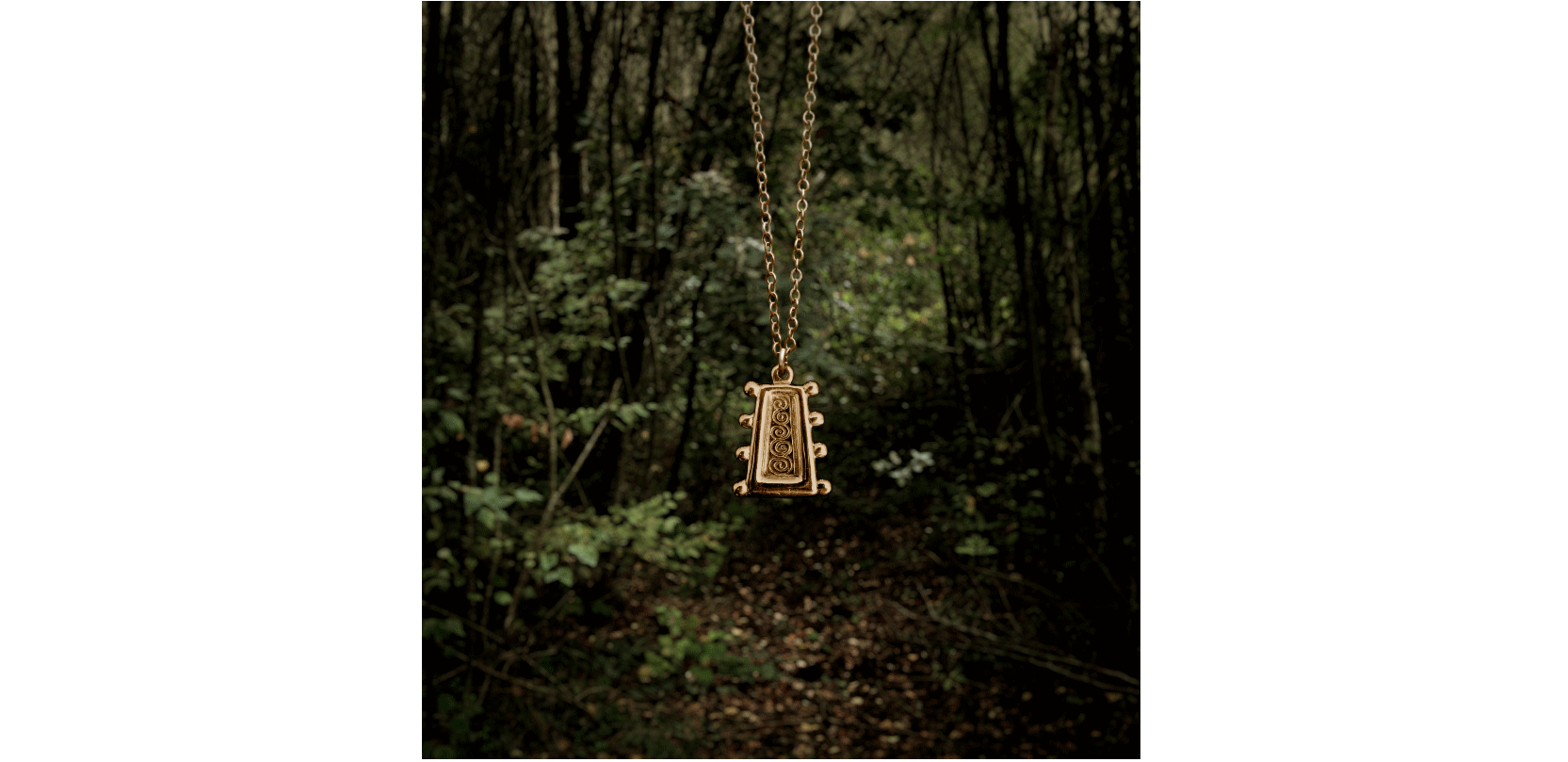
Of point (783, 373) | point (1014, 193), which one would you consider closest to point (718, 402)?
point (1014, 193)

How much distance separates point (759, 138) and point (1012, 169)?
Result: 3037 mm

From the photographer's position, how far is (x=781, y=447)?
158cm

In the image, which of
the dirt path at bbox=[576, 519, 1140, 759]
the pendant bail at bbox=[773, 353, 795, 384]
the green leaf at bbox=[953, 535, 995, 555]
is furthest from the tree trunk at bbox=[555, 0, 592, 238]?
the pendant bail at bbox=[773, 353, 795, 384]

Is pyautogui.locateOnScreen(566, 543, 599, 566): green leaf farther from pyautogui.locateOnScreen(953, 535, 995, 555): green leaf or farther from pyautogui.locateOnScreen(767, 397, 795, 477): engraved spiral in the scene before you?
pyautogui.locateOnScreen(953, 535, 995, 555): green leaf

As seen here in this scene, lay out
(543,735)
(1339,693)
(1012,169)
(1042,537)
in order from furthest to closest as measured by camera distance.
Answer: (1042,537) < (1012,169) < (543,735) < (1339,693)

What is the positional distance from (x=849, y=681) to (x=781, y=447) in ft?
11.5

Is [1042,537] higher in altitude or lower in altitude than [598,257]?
lower

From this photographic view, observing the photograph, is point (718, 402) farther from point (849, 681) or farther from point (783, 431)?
point (783, 431)

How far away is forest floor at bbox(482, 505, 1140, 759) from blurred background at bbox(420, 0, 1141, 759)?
0.06 feet

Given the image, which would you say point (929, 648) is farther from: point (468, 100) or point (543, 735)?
point (468, 100)

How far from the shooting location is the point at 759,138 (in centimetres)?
140

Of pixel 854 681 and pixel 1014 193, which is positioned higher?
pixel 1014 193

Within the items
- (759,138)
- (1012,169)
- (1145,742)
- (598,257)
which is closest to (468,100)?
(598,257)

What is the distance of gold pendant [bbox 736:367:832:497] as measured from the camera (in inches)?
60.3
